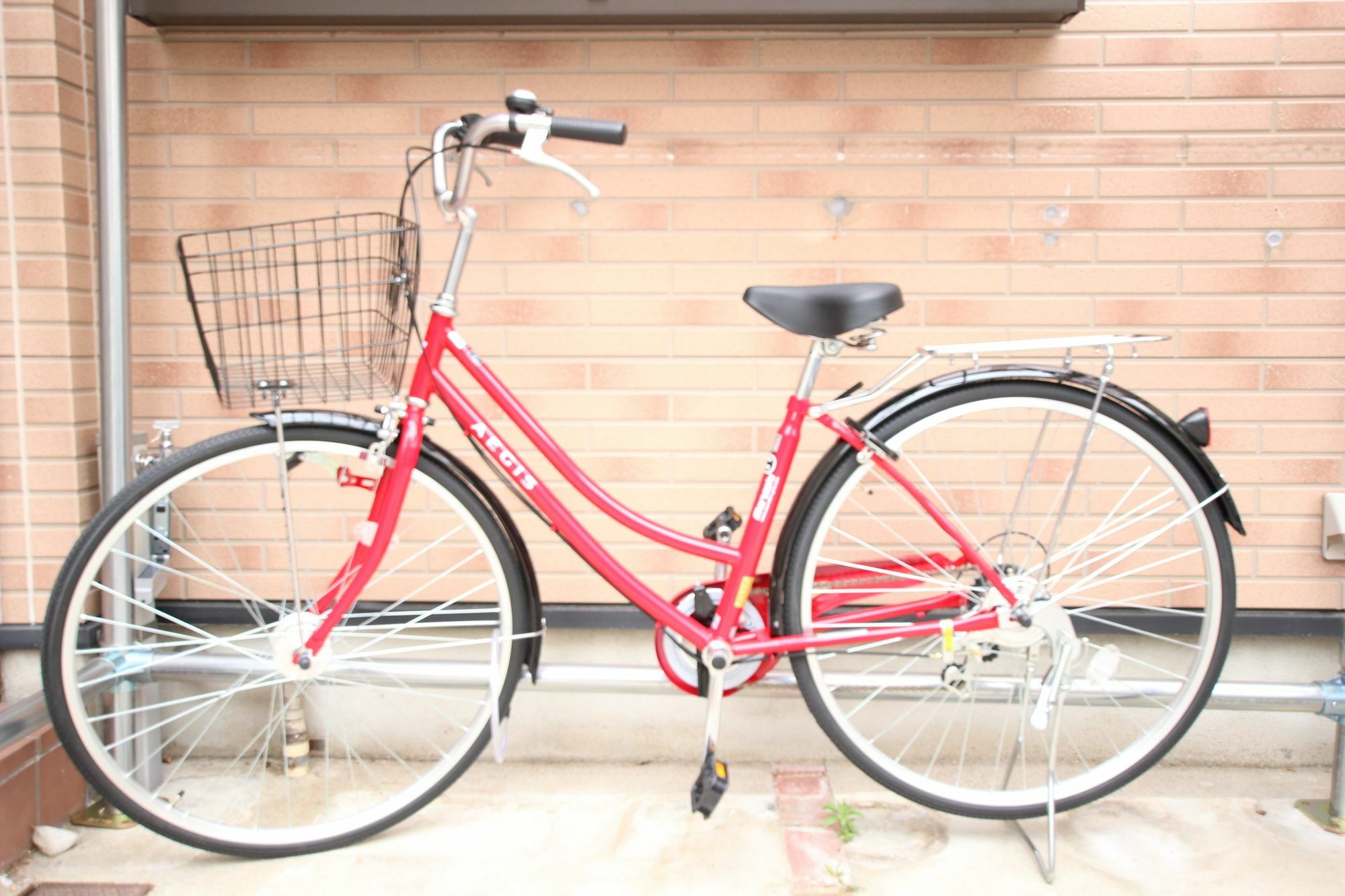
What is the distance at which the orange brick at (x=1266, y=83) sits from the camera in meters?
2.57

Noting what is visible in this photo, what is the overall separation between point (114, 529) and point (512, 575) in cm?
85

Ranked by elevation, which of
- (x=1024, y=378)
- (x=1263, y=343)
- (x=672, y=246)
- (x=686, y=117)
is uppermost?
(x=686, y=117)

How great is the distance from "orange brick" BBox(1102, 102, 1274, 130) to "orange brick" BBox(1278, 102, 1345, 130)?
0.14ft

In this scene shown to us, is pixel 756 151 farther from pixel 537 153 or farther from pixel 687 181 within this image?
pixel 537 153

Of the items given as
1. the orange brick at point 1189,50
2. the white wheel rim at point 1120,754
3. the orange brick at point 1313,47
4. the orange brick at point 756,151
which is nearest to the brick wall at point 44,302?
the orange brick at point 756,151

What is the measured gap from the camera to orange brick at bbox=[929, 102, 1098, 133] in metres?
2.60

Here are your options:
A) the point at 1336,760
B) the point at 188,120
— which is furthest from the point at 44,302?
the point at 1336,760

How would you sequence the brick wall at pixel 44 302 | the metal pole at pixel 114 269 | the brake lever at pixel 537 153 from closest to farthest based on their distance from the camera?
the brake lever at pixel 537 153, the metal pole at pixel 114 269, the brick wall at pixel 44 302

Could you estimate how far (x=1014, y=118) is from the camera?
2.60 metres

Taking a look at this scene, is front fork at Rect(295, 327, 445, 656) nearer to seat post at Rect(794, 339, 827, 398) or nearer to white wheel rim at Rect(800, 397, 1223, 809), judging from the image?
seat post at Rect(794, 339, 827, 398)

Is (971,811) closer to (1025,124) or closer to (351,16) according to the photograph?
(1025,124)

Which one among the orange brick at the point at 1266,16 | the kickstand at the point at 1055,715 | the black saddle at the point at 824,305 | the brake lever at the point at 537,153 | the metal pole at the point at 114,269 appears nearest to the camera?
the brake lever at the point at 537,153

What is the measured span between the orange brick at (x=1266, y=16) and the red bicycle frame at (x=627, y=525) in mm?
1520

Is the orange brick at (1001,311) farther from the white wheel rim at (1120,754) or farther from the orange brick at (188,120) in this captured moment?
the orange brick at (188,120)
